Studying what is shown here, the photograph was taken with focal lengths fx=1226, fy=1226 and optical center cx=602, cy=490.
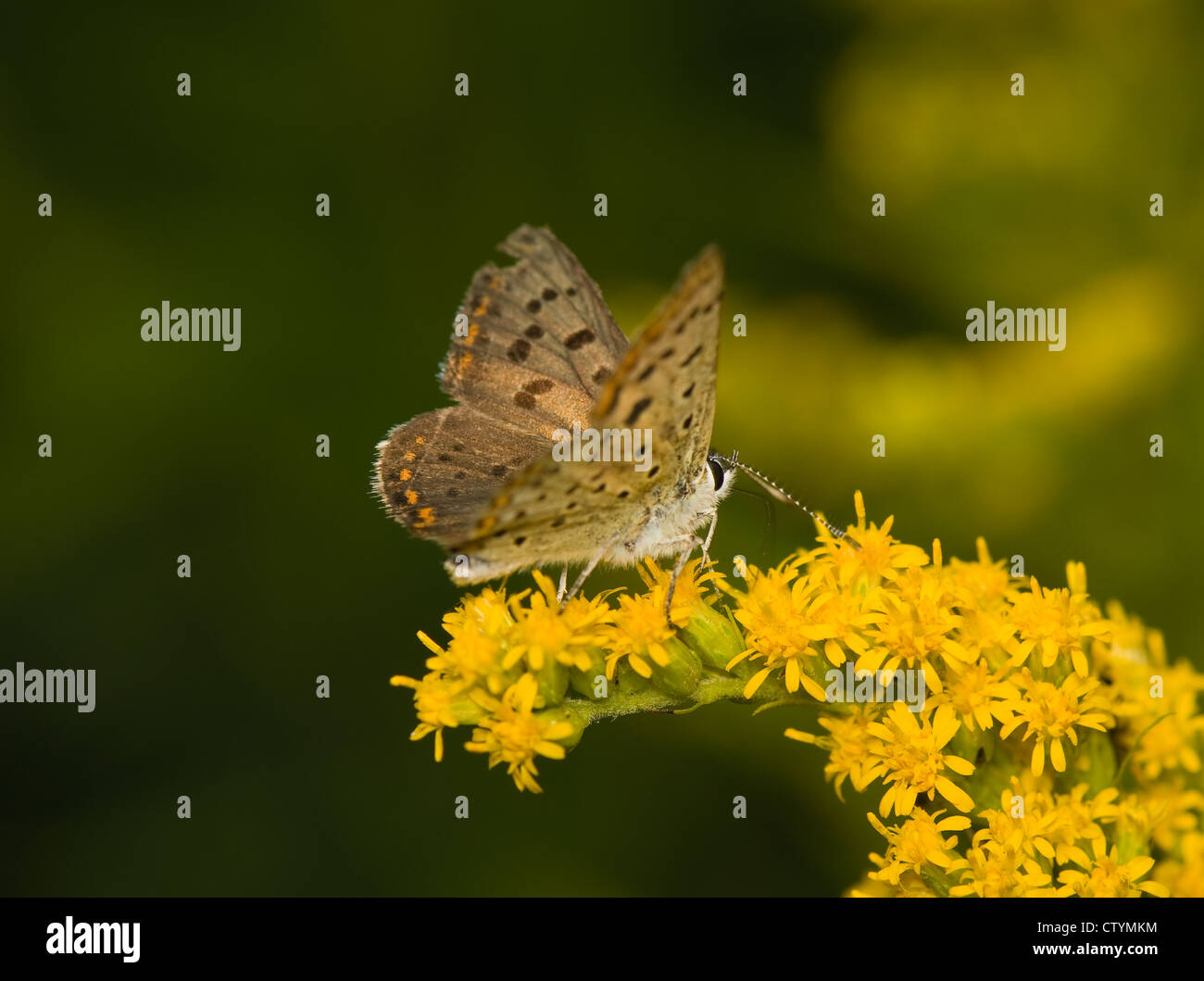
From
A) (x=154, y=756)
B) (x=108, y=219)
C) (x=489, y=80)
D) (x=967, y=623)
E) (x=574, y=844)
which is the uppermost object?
(x=489, y=80)

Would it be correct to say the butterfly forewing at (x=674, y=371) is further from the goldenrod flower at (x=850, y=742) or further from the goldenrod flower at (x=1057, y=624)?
the goldenrod flower at (x=1057, y=624)

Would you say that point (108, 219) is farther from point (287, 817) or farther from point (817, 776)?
point (817, 776)

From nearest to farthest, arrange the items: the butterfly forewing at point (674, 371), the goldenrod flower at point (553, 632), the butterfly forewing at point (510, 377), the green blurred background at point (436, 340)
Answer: the butterfly forewing at point (674, 371)
the goldenrod flower at point (553, 632)
the butterfly forewing at point (510, 377)
the green blurred background at point (436, 340)

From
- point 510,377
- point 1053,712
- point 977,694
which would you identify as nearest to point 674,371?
point 510,377

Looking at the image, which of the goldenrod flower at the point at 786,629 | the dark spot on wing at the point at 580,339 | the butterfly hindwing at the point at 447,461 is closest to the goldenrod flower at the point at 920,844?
the goldenrod flower at the point at 786,629

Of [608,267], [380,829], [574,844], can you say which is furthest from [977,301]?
[380,829]

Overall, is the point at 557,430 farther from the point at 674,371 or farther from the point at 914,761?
the point at 914,761
